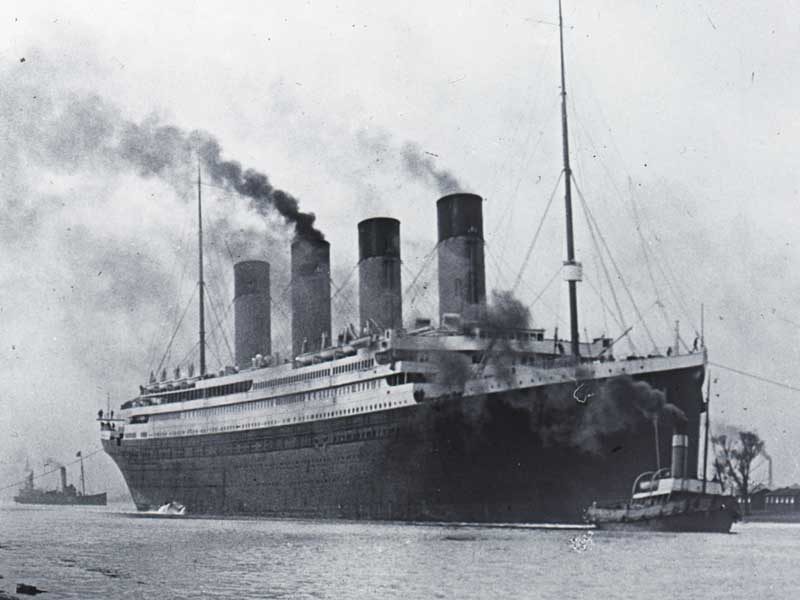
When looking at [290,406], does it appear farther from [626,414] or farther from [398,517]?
[626,414]

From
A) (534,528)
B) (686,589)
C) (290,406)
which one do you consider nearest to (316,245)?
(290,406)

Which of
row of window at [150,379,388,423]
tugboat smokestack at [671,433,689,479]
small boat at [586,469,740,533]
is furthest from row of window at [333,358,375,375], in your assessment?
tugboat smokestack at [671,433,689,479]

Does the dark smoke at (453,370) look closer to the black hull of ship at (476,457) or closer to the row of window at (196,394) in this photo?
the black hull of ship at (476,457)

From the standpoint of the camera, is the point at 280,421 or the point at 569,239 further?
the point at 280,421

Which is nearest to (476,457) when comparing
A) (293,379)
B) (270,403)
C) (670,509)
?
(670,509)

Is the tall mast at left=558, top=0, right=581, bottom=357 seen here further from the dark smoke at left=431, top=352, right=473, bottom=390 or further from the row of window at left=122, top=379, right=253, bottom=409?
the row of window at left=122, top=379, right=253, bottom=409

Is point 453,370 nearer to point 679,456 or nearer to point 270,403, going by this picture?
point 679,456

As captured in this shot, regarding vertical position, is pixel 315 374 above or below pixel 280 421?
above
